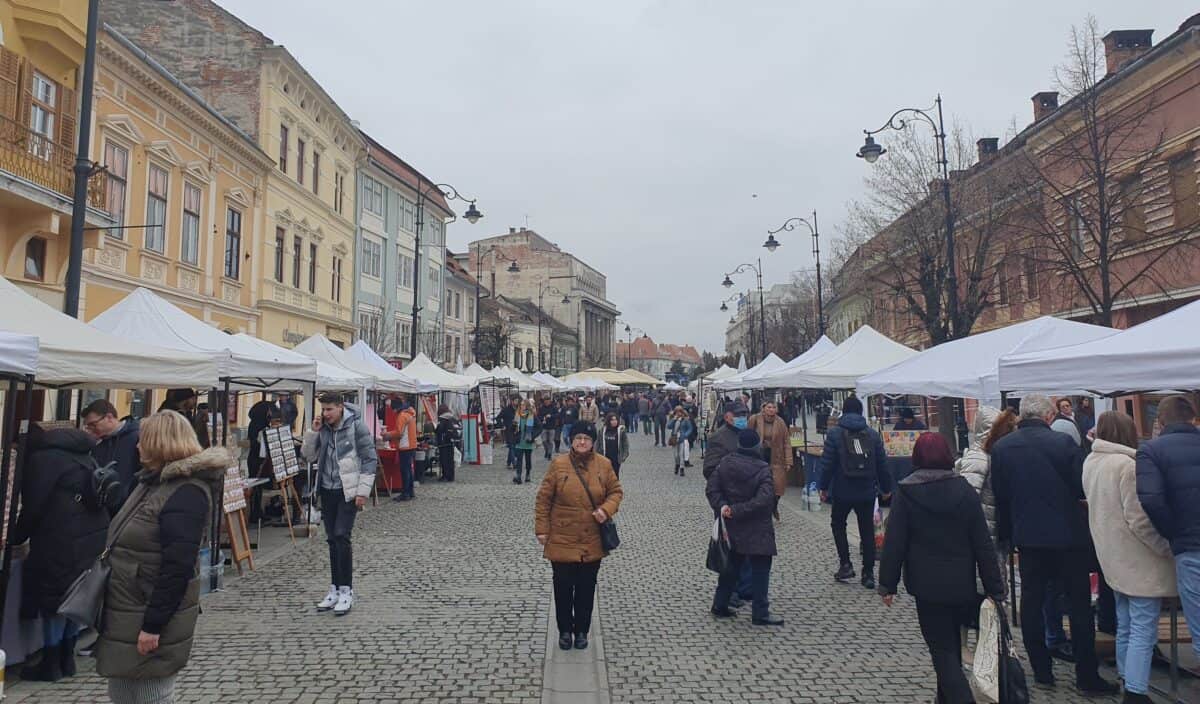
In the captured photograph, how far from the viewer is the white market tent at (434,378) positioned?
19922mm

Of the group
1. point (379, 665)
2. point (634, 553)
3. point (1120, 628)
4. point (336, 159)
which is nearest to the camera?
point (1120, 628)

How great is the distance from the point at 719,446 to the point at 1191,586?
3.80 metres

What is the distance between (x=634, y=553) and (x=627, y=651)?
3767 mm

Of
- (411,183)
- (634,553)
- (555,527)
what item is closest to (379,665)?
(555,527)

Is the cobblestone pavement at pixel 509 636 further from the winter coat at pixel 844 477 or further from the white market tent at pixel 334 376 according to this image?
the white market tent at pixel 334 376

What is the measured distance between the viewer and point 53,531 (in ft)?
16.7

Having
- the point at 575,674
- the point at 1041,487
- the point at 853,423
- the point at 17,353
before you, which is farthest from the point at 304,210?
the point at 1041,487

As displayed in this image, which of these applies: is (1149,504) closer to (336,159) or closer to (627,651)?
(627,651)

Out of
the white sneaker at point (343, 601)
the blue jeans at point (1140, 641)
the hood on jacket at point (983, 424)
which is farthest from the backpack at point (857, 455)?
the white sneaker at point (343, 601)

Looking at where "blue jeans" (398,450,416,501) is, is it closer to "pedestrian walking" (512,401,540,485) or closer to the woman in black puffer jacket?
"pedestrian walking" (512,401,540,485)

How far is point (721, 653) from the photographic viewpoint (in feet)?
18.8

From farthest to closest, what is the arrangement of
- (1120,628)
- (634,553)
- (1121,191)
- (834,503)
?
(1121,191) → (634,553) → (834,503) → (1120,628)

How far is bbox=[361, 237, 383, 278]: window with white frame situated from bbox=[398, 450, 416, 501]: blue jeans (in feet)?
77.3

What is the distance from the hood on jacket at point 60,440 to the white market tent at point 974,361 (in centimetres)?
900
